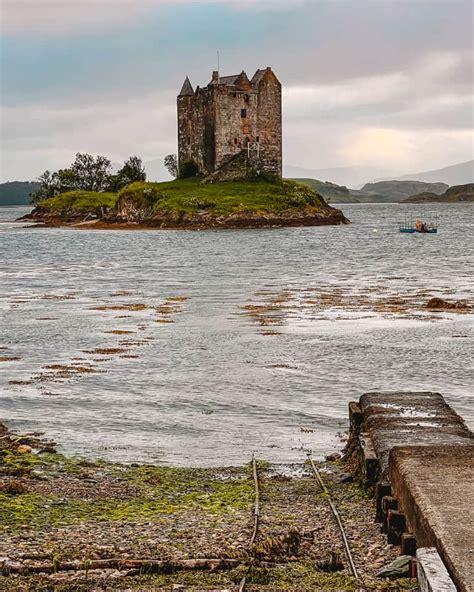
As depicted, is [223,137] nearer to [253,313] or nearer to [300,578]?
[253,313]

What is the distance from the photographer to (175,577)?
834 centimetres

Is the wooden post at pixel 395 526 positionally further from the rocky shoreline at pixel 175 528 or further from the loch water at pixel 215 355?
the loch water at pixel 215 355

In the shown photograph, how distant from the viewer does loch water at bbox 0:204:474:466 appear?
1520 centimetres

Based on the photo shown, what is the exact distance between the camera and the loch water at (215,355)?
15195 mm

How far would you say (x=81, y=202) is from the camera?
137 metres

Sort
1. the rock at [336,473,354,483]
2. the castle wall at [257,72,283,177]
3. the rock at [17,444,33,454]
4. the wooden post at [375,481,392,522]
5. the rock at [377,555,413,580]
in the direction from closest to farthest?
the rock at [377,555,413,580] → the wooden post at [375,481,392,522] → the rock at [336,473,354,483] → the rock at [17,444,33,454] → the castle wall at [257,72,283,177]

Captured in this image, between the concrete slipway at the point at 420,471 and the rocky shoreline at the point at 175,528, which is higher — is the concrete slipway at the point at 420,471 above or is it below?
above

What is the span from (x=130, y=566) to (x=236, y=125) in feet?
350

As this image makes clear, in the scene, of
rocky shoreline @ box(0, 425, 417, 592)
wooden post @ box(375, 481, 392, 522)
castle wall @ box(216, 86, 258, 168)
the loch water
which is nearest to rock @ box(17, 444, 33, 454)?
rocky shoreline @ box(0, 425, 417, 592)

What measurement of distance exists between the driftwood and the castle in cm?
10503

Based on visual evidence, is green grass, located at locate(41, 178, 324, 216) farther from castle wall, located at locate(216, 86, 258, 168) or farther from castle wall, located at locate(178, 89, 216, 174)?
castle wall, located at locate(216, 86, 258, 168)

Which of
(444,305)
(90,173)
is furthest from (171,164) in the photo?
(444,305)

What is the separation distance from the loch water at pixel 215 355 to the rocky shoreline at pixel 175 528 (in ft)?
3.64

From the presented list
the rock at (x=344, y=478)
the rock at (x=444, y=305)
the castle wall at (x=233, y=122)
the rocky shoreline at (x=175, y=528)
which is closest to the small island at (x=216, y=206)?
the castle wall at (x=233, y=122)
